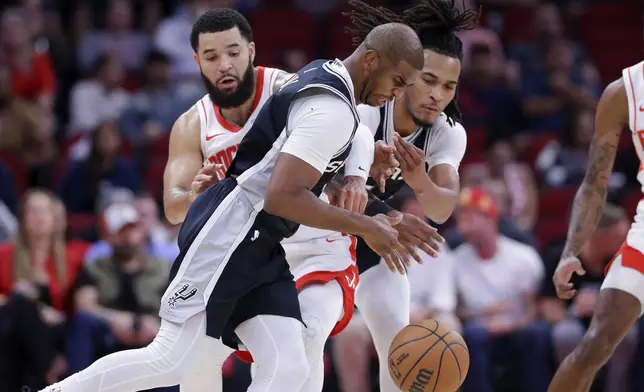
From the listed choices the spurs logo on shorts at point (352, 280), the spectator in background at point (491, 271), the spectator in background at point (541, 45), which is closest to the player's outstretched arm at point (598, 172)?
the spurs logo on shorts at point (352, 280)

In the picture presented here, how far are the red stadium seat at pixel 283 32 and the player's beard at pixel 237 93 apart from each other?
6998 millimetres

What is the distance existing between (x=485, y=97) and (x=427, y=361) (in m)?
6.87

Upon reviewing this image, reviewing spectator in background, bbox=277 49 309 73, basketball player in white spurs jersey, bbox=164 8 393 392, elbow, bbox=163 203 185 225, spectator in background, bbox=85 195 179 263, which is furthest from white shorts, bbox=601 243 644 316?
spectator in background, bbox=277 49 309 73

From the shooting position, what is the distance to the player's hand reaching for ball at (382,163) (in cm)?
543

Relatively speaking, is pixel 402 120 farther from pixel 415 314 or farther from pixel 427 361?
pixel 415 314

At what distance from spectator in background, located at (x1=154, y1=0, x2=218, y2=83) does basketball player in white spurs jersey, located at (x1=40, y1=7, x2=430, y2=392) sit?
7507 mm

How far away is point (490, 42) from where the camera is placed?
12.3 m

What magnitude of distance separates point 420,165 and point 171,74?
24.0ft

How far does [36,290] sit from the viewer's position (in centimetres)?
836

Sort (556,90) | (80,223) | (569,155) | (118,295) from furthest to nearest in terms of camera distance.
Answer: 1. (556,90)
2. (569,155)
3. (80,223)
4. (118,295)

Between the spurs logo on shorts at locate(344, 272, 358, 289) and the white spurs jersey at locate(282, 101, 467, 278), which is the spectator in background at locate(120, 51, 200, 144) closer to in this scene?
the white spurs jersey at locate(282, 101, 467, 278)

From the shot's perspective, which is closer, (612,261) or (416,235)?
(416,235)

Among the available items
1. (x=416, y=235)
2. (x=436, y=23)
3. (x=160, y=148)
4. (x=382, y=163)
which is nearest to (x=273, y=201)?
(x=416, y=235)

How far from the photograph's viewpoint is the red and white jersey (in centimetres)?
571
